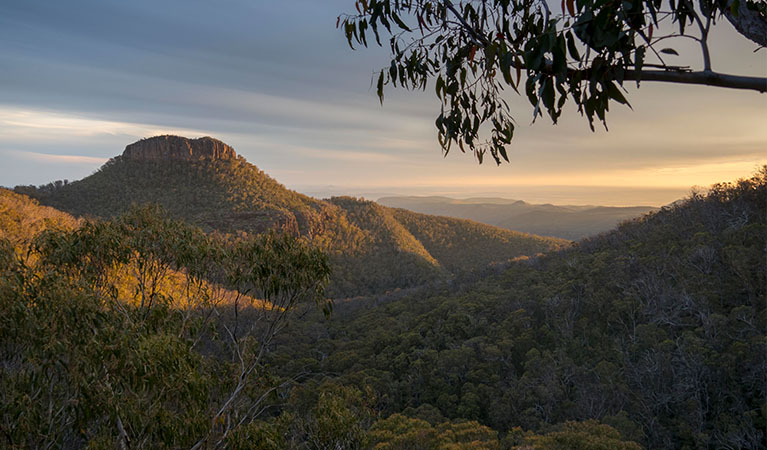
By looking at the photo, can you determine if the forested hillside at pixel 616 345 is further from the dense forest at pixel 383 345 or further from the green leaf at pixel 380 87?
the green leaf at pixel 380 87

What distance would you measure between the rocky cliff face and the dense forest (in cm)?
3422

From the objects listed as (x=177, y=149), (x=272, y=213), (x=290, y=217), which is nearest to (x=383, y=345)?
(x=272, y=213)

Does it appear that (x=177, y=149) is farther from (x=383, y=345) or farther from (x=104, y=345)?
(x=104, y=345)

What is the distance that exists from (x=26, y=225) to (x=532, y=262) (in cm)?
3127

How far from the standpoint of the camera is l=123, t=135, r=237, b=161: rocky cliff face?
56938 millimetres

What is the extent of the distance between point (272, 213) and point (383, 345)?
31321mm

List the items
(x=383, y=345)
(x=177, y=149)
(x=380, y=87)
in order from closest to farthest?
(x=380, y=87), (x=383, y=345), (x=177, y=149)

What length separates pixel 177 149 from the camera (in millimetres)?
58594

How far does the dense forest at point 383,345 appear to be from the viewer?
4.26 m

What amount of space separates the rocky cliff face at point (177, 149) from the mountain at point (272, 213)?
142 millimetres

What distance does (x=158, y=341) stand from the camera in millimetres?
3920

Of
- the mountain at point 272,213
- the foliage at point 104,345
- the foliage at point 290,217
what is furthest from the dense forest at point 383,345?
the mountain at point 272,213

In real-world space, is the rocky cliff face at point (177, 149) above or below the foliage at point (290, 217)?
above

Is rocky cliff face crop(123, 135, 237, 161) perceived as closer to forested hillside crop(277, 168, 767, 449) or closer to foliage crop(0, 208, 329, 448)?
forested hillside crop(277, 168, 767, 449)
